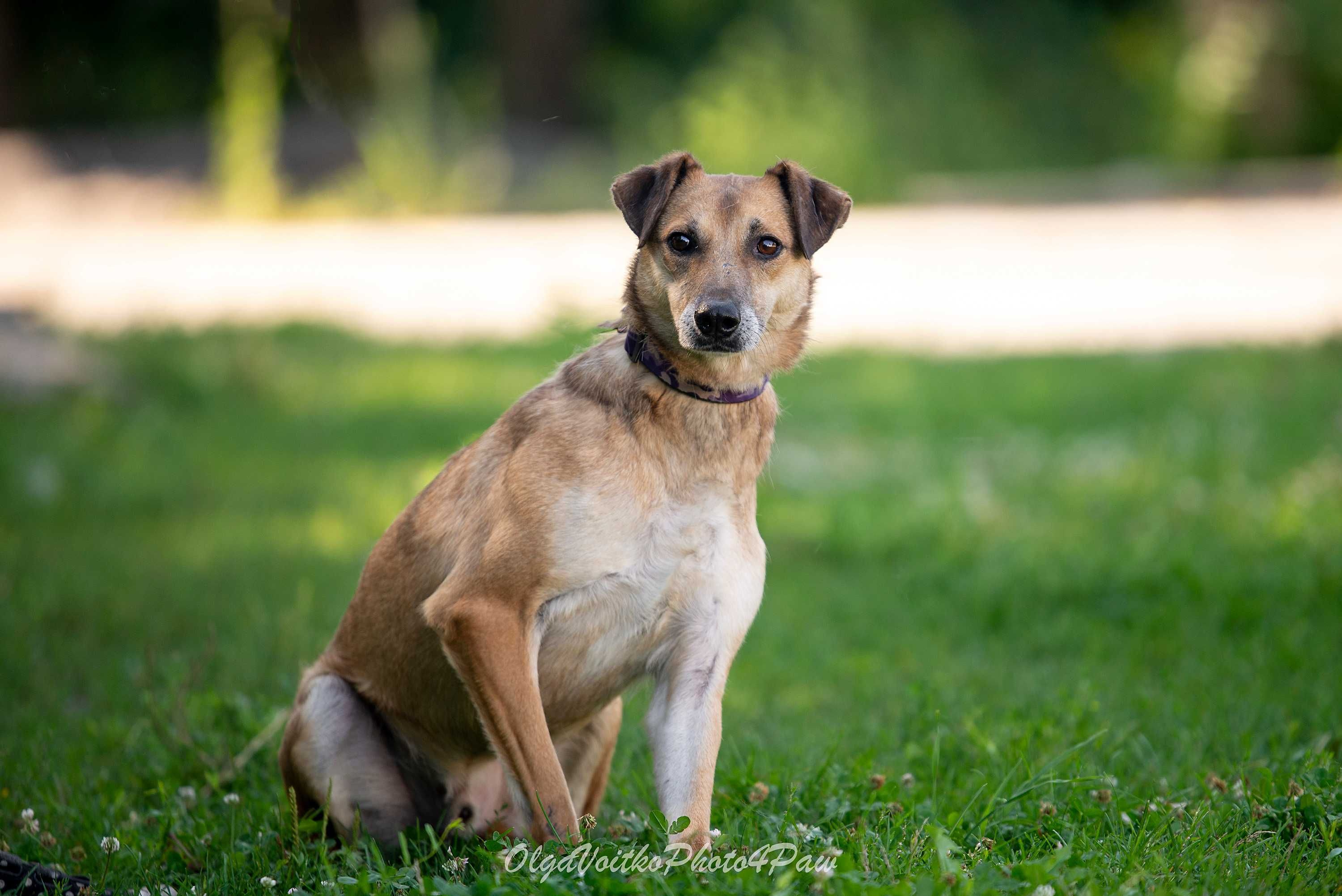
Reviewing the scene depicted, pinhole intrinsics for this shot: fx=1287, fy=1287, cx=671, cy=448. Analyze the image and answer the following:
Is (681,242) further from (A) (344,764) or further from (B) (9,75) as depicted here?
(B) (9,75)

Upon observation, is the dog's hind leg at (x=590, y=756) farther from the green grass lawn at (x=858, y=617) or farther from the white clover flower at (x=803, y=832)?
the white clover flower at (x=803, y=832)

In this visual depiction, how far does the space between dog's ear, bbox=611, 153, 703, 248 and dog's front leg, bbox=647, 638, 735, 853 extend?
1184 mm

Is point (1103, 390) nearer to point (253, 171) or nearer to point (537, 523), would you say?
point (537, 523)

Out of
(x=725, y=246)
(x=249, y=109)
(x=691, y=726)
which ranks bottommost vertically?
(x=691, y=726)

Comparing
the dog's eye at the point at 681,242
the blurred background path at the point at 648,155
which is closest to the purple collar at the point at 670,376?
the dog's eye at the point at 681,242

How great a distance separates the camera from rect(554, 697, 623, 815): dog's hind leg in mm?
3791

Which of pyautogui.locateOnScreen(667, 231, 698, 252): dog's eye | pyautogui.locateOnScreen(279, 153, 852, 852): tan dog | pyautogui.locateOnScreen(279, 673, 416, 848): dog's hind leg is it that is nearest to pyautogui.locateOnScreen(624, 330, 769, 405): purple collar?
pyautogui.locateOnScreen(279, 153, 852, 852): tan dog

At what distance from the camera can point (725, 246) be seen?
366 centimetres

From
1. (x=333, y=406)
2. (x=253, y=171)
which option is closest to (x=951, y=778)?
(x=333, y=406)

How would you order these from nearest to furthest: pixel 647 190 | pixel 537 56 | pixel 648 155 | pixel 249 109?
pixel 647 190 → pixel 249 109 → pixel 648 155 → pixel 537 56

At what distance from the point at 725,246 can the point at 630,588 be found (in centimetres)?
104

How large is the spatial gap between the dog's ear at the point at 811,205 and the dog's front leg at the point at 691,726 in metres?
1.24

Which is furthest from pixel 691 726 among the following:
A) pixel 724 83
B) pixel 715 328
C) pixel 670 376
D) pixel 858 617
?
pixel 724 83

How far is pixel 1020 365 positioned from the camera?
1057 centimetres
